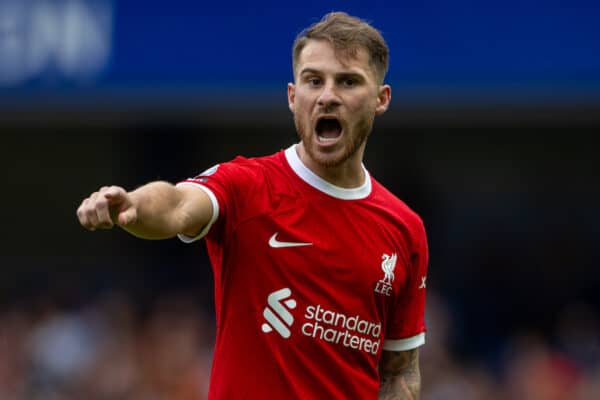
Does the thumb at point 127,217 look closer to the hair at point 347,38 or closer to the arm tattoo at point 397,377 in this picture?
the hair at point 347,38

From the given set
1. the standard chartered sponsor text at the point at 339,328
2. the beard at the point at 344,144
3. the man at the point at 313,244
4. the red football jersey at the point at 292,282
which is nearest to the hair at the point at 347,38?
the man at the point at 313,244

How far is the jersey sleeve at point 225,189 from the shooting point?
4480 millimetres

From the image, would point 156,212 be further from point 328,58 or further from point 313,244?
point 328,58

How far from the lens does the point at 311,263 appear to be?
187 inches

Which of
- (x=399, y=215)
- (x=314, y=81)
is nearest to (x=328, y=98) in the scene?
(x=314, y=81)

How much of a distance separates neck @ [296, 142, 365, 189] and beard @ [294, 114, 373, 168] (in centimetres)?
3

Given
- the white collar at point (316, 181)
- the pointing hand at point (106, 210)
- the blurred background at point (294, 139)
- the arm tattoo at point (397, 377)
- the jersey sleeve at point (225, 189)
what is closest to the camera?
the pointing hand at point (106, 210)

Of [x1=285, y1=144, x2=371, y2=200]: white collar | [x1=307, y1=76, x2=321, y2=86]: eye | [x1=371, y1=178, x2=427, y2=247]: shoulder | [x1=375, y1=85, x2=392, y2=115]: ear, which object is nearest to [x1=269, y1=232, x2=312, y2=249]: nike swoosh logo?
[x1=285, y1=144, x2=371, y2=200]: white collar

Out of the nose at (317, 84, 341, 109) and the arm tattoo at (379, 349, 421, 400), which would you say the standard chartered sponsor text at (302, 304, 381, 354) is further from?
the nose at (317, 84, 341, 109)

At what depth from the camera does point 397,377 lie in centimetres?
536

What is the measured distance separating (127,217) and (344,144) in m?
1.30

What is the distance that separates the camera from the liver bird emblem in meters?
4.94

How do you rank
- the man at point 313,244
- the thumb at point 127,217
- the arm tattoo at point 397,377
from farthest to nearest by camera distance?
the arm tattoo at point 397,377
the man at point 313,244
the thumb at point 127,217

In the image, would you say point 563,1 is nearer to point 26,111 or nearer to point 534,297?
point 534,297
